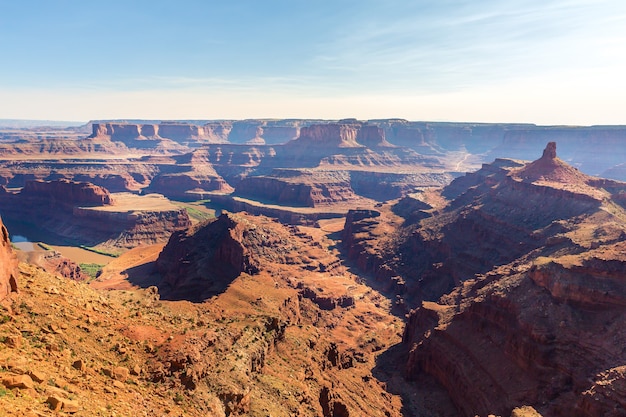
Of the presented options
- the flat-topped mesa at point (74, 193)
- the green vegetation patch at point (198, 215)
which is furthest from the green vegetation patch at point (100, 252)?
the green vegetation patch at point (198, 215)

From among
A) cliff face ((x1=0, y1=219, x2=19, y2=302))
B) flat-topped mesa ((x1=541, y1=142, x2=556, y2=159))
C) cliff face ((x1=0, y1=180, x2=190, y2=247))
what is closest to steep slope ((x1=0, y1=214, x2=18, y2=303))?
cliff face ((x1=0, y1=219, x2=19, y2=302))

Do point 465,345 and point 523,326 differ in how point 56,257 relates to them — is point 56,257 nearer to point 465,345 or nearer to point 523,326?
point 465,345

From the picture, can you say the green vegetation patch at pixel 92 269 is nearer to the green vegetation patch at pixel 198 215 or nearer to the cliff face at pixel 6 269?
the green vegetation patch at pixel 198 215

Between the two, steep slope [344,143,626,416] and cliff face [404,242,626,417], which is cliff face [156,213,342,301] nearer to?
steep slope [344,143,626,416]

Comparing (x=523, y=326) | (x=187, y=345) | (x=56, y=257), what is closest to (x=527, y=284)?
(x=523, y=326)

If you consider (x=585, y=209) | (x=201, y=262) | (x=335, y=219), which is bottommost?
(x=335, y=219)

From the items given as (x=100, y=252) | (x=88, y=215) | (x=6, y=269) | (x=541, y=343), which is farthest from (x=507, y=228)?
(x=88, y=215)
